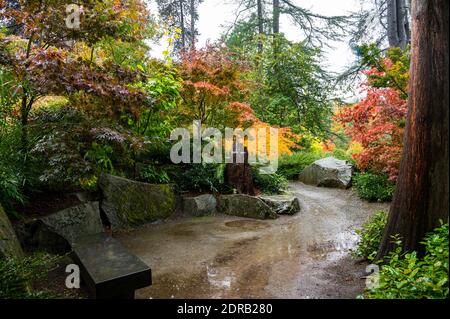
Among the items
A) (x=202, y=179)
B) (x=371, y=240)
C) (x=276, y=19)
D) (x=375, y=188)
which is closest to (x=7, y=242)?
(x=202, y=179)

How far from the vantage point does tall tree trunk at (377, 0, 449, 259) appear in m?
2.60

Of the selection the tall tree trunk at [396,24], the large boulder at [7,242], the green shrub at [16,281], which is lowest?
the green shrub at [16,281]

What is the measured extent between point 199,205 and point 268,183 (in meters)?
2.14

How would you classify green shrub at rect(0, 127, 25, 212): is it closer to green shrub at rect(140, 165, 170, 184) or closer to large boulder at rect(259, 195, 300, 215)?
green shrub at rect(140, 165, 170, 184)

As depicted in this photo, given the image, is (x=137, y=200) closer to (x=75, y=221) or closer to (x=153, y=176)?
Result: (x=153, y=176)

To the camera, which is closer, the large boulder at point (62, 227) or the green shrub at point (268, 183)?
the large boulder at point (62, 227)

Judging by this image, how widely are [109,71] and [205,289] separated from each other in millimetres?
3448

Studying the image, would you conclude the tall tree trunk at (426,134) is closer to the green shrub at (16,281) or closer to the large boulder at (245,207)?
the large boulder at (245,207)

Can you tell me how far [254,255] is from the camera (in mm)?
4008

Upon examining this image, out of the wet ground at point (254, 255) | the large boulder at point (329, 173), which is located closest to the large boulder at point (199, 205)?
the wet ground at point (254, 255)

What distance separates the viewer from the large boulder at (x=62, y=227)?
4043 millimetres

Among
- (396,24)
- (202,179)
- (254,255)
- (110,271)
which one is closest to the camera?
(110,271)

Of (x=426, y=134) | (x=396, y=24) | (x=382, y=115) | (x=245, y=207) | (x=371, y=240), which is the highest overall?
(x=396, y=24)

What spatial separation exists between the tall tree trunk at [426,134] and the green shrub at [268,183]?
4333 millimetres
